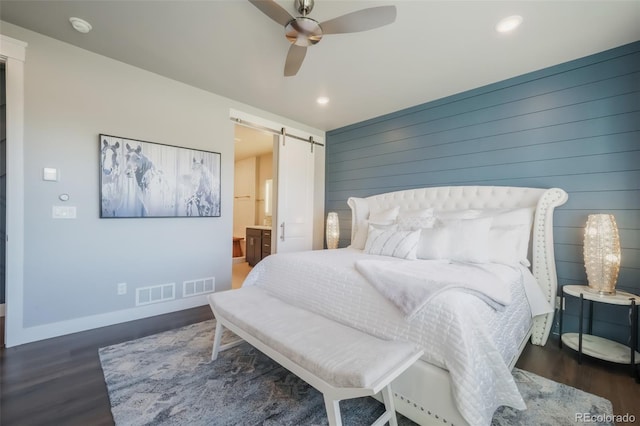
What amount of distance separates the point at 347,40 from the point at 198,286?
10.4 ft

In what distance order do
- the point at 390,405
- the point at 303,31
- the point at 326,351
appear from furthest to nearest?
the point at 303,31
the point at 390,405
the point at 326,351

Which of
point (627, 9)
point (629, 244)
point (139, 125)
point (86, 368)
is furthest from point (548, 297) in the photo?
point (139, 125)

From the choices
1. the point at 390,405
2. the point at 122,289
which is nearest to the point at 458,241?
the point at 390,405

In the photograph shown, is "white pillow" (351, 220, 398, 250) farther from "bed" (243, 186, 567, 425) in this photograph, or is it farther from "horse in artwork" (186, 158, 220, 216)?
"horse in artwork" (186, 158, 220, 216)

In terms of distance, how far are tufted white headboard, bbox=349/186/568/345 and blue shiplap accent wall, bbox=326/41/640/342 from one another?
0.15m

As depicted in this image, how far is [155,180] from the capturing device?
298 cm

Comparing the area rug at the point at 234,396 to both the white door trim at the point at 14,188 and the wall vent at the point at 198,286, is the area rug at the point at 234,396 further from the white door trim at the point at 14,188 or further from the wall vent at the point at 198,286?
the wall vent at the point at 198,286

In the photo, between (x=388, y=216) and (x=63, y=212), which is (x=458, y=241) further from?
(x=63, y=212)

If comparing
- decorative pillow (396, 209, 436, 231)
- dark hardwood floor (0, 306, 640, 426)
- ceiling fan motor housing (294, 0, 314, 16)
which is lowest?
dark hardwood floor (0, 306, 640, 426)

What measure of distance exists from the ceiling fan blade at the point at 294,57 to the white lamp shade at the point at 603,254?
279cm

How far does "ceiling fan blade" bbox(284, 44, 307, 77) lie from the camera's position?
211cm

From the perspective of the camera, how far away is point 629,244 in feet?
7.57

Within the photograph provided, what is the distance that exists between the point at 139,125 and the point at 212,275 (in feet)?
6.35

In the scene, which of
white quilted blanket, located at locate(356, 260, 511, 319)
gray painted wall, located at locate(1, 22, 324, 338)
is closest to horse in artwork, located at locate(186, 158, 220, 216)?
gray painted wall, located at locate(1, 22, 324, 338)
